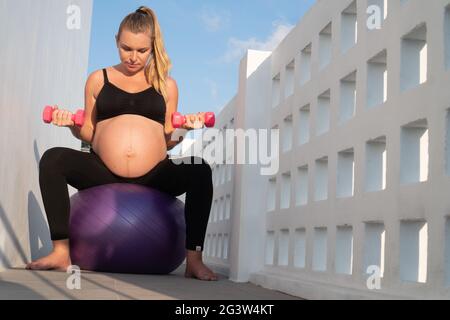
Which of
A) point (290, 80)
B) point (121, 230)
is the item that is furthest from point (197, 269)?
point (290, 80)

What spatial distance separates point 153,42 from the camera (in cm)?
557

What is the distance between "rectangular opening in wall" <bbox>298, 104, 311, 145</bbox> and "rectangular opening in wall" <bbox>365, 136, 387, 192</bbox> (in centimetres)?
144

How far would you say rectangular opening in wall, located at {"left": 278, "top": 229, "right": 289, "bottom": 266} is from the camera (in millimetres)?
5316

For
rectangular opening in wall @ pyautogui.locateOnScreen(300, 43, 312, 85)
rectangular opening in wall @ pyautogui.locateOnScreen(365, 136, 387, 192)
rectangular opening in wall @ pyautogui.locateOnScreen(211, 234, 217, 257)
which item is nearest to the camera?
rectangular opening in wall @ pyautogui.locateOnScreen(365, 136, 387, 192)

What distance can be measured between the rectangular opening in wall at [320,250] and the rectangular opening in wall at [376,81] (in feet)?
3.65

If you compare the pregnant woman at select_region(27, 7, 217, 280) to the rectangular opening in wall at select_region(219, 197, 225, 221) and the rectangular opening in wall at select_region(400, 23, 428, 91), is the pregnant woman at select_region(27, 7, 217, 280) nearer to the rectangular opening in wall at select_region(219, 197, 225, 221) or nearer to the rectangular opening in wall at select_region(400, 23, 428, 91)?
the rectangular opening in wall at select_region(219, 197, 225, 221)

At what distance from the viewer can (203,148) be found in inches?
394

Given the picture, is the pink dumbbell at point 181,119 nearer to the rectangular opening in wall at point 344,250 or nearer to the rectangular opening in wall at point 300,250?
the rectangular opening in wall at point 300,250

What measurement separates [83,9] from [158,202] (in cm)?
448

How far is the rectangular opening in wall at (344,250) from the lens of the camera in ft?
13.3

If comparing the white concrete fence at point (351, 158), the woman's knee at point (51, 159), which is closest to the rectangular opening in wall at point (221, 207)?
the white concrete fence at point (351, 158)

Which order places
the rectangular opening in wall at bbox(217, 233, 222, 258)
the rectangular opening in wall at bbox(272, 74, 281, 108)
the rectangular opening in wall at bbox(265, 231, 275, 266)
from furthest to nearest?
the rectangular opening in wall at bbox(217, 233, 222, 258), the rectangular opening in wall at bbox(272, 74, 281, 108), the rectangular opening in wall at bbox(265, 231, 275, 266)

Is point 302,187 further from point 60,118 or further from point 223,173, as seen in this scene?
point 223,173

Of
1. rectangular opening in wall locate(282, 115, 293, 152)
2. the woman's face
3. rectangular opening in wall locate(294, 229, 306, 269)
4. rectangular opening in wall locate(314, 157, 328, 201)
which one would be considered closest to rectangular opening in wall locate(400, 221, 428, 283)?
rectangular opening in wall locate(314, 157, 328, 201)
